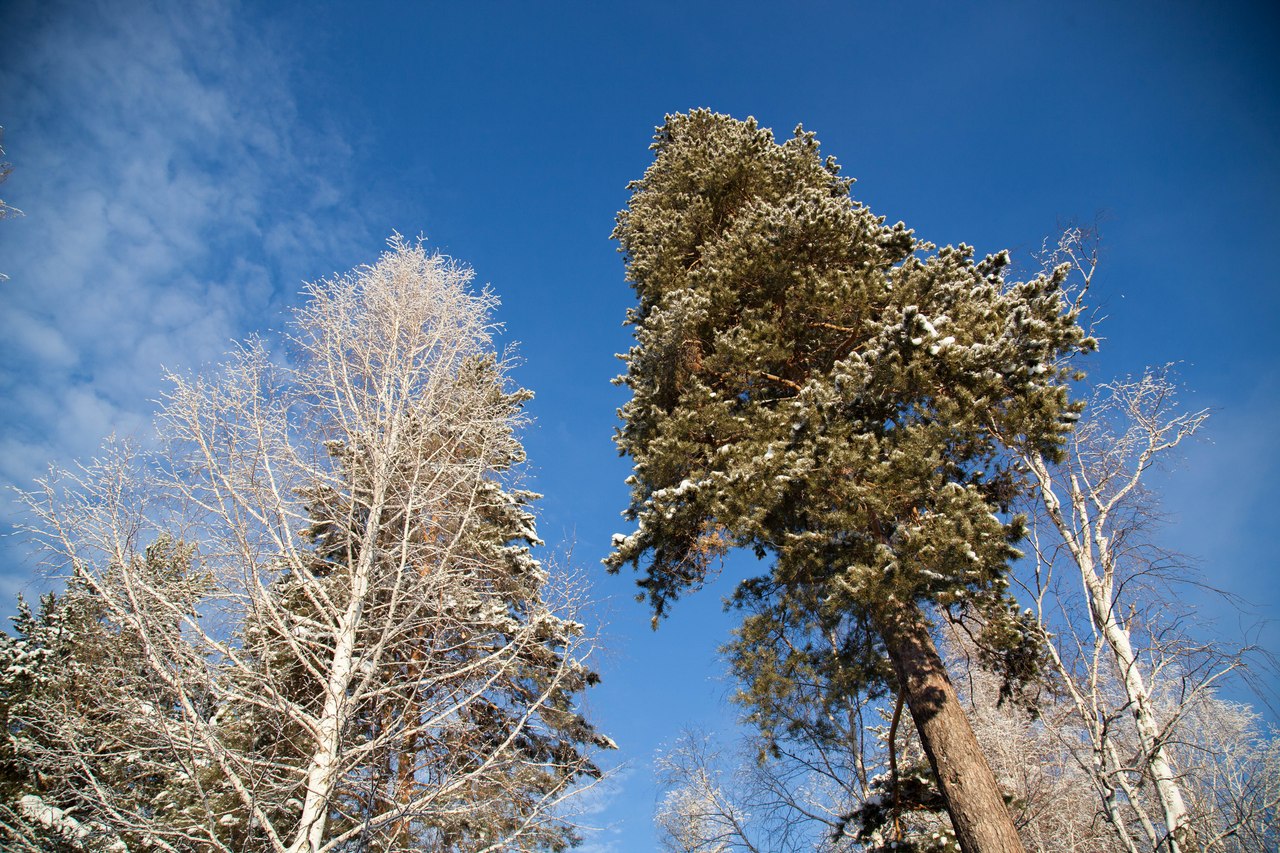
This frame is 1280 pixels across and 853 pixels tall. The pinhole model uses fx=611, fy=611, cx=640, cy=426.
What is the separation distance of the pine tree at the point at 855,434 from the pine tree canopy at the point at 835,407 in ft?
0.09

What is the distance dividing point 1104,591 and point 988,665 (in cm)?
250

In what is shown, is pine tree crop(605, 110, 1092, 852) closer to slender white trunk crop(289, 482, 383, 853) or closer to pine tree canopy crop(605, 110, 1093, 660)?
pine tree canopy crop(605, 110, 1093, 660)

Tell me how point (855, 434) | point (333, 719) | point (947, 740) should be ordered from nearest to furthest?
point (333, 719)
point (947, 740)
point (855, 434)

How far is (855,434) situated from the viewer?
6953 mm

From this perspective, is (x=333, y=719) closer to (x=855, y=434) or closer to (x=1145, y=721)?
(x=855, y=434)

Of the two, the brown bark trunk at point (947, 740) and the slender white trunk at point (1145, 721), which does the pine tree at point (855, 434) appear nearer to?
the brown bark trunk at point (947, 740)

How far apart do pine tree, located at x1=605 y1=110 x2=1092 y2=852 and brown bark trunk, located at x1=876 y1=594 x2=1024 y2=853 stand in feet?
0.05

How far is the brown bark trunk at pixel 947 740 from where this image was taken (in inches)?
207

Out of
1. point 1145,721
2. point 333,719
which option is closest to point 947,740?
point 1145,721

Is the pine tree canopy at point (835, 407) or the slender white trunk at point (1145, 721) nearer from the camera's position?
the slender white trunk at point (1145, 721)

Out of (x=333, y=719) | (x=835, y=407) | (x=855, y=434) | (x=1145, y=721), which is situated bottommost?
(x=333, y=719)

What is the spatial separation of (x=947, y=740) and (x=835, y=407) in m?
3.55

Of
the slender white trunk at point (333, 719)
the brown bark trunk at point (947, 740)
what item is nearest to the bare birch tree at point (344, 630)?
the slender white trunk at point (333, 719)

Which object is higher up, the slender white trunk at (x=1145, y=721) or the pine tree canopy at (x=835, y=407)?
the pine tree canopy at (x=835, y=407)
